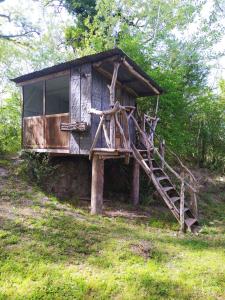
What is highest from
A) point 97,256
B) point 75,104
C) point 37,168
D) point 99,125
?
point 75,104

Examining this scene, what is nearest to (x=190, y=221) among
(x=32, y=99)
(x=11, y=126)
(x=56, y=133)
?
(x=56, y=133)

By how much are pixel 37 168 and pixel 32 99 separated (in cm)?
330

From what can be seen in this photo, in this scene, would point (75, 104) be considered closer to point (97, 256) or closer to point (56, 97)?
point (97, 256)

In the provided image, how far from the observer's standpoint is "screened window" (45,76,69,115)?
1031 cm

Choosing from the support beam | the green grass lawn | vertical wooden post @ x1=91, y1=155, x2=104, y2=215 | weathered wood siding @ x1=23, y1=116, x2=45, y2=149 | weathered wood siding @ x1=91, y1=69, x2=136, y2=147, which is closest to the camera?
the green grass lawn

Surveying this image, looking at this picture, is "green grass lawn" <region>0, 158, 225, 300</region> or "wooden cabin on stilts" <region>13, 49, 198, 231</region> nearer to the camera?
"green grass lawn" <region>0, 158, 225, 300</region>

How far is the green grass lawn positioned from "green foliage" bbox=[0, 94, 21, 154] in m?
5.59

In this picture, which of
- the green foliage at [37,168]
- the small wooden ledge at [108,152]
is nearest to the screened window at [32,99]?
the green foliage at [37,168]

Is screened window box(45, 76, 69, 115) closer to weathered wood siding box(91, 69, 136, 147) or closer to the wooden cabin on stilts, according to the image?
the wooden cabin on stilts

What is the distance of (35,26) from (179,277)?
15831 millimetres

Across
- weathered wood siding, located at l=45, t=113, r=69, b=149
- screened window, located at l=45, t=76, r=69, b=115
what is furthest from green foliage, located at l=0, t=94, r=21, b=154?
weathered wood siding, located at l=45, t=113, r=69, b=149

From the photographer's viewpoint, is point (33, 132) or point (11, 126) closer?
point (33, 132)

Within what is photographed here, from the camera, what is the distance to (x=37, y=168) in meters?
8.60

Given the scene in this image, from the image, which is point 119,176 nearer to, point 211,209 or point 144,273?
point 211,209
